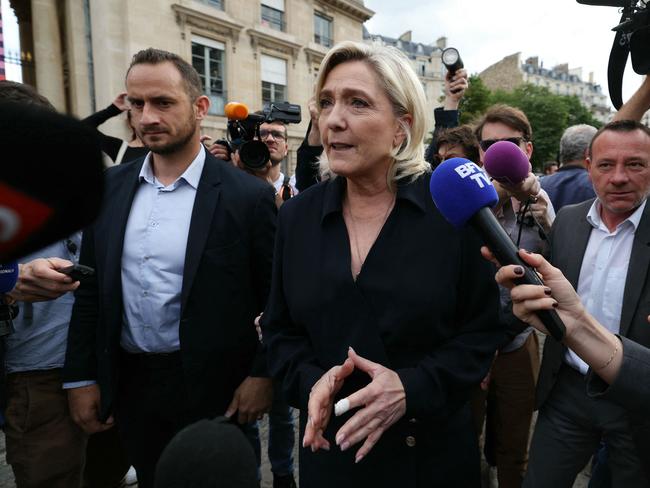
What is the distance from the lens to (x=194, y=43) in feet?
52.5

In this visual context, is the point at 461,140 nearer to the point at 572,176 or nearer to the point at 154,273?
the point at 572,176

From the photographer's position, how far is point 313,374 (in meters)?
1.43

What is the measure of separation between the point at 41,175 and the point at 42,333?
195 centimetres

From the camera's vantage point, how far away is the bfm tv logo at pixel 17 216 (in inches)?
19.2

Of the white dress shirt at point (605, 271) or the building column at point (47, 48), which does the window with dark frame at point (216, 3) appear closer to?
the building column at point (47, 48)

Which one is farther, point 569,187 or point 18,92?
point 569,187

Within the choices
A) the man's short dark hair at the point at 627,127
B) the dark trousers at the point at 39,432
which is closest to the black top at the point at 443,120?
the man's short dark hair at the point at 627,127

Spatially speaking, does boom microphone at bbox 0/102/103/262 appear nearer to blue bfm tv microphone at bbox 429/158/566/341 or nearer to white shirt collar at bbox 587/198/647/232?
blue bfm tv microphone at bbox 429/158/566/341

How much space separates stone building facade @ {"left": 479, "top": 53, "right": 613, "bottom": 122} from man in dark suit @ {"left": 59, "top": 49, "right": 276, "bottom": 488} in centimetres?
5404

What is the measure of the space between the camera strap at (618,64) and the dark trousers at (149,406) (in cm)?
260

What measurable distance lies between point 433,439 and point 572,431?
1.02 metres

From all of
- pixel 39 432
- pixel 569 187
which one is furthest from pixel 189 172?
pixel 569 187

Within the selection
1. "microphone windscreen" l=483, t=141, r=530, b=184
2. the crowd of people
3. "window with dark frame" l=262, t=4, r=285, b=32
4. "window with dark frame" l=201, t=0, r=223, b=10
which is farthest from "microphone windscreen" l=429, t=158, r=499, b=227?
"window with dark frame" l=262, t=4, r=285, b=32

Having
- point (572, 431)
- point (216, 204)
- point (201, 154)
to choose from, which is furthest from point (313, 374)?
point (572, 431)
